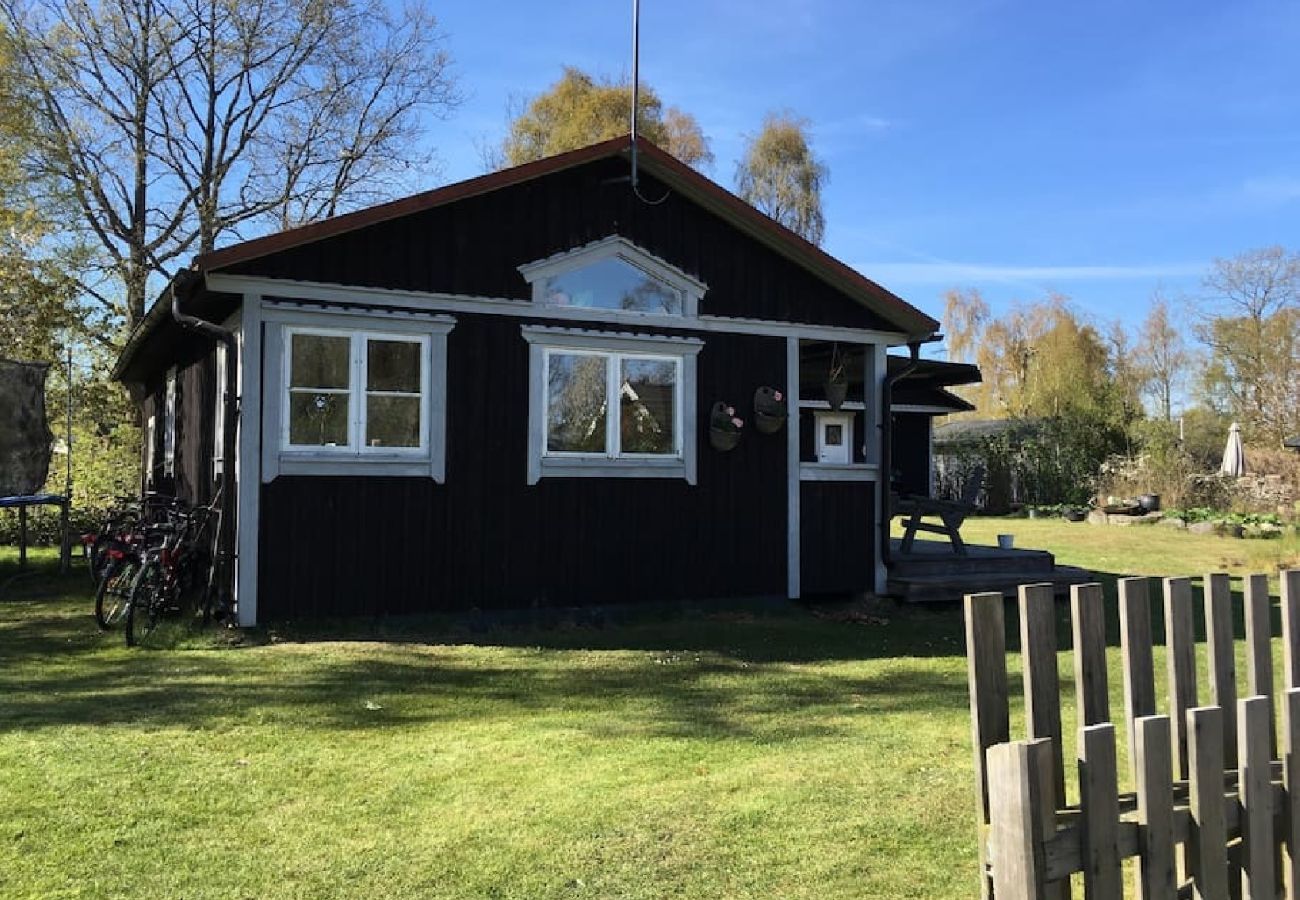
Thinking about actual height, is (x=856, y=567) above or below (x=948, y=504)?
below

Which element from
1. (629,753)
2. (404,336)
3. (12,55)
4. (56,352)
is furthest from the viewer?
(12,55)

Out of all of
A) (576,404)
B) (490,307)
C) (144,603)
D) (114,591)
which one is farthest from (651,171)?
(114,591)

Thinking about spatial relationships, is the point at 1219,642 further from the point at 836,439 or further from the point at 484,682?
the point at 836,439

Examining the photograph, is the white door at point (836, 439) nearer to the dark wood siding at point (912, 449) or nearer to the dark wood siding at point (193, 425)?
the dark wood siding at point (912, 449)

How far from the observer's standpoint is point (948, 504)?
10922 mm

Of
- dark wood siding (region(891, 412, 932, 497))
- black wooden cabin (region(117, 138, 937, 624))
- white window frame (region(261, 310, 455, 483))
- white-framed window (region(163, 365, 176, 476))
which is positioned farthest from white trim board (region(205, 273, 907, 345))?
dark wood siding (region(891, 412, 932, 497))

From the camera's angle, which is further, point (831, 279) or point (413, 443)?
point (831, 279)

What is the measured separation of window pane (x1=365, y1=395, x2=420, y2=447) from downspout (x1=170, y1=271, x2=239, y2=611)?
1.06 meters

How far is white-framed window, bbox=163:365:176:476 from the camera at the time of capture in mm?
12672

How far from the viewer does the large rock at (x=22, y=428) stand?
12.4 metres

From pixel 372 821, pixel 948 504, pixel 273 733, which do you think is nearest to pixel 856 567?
pixel 948 504

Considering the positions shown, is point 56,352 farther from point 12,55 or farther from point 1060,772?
point 1060,772

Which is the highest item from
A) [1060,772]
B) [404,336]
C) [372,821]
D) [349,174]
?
[349,174]

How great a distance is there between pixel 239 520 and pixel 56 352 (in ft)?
41.8
